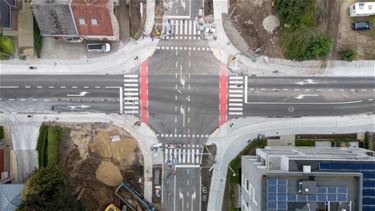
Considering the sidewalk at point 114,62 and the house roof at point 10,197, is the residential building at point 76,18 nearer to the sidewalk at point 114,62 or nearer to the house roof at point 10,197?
the sidewalk at point 114,62

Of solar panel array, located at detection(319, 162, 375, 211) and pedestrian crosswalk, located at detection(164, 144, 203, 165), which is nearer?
solar panel array, located at detection(319, 162, 375, 211)

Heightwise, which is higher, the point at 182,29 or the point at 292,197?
the point at 182,29

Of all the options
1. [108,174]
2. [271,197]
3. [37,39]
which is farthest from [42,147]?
[271,197]

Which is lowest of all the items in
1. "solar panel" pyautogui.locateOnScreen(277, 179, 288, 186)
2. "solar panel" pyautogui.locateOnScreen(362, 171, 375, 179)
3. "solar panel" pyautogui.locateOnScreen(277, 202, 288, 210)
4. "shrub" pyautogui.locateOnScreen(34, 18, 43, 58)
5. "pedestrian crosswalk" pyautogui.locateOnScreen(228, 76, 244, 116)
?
"solar panel" pyautogui.locateOnScreen(277, 202, 288, 210)

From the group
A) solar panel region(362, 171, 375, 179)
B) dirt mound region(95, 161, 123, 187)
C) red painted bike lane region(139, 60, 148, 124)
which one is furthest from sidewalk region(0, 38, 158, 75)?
solar panel region(362, 171, 375, 179)

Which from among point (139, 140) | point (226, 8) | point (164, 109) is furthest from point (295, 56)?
point (139, 140)

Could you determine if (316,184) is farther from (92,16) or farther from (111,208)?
(92,16)

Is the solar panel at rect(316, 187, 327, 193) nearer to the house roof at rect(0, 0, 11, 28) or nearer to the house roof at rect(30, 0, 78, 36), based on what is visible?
the house roof at rect(30, 0, 78, 36)
